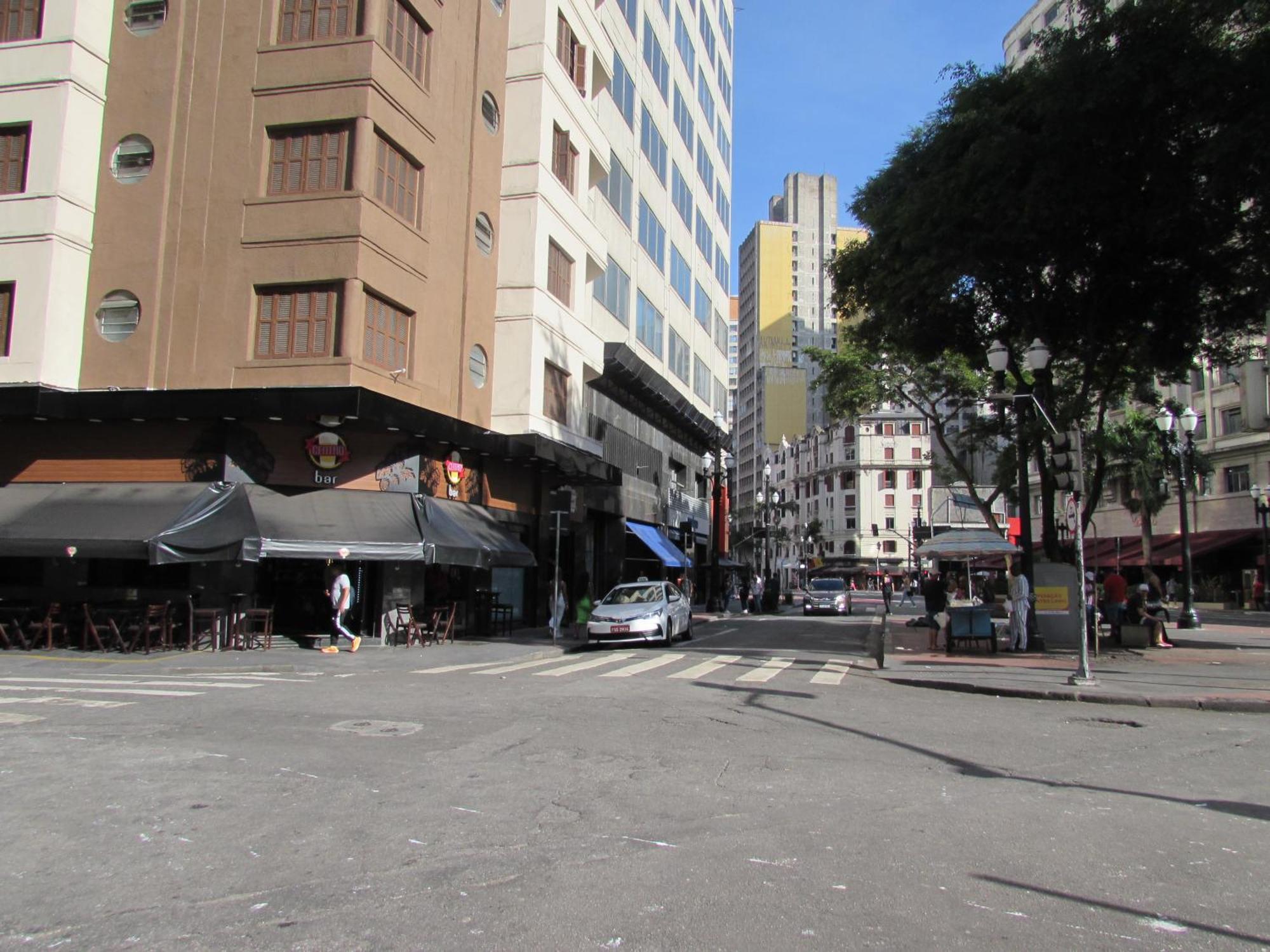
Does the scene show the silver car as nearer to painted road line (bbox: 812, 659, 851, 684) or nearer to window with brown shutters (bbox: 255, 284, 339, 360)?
painted road line (bbox: 812, 659, 851, 684)

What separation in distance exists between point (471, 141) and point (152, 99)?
7218 mm

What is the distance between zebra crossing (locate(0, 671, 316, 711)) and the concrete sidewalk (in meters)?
9.88

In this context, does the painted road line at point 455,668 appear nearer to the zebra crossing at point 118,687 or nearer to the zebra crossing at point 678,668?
the zebra crossing at point 678,668

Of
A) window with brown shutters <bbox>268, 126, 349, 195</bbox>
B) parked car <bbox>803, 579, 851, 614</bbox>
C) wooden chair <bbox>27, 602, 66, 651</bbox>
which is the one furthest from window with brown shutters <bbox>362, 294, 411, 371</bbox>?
parked car <bbox>803, 579, 851, 614</bbox>

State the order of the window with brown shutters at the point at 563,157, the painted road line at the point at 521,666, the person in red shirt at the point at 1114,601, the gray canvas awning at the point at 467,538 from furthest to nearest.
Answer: the window with brown shutters at the point at 563,157 → the person in red shirt at the point at 1114,601 → the gray canvas awning at the point at 467,538 → the painted road line at the point at 521,666

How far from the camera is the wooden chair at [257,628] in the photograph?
1788 cm

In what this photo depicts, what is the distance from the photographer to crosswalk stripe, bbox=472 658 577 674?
581 inches

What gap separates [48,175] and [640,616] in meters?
15.8

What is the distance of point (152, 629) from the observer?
55.0ft

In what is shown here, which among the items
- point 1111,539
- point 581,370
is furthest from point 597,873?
point 1111,539

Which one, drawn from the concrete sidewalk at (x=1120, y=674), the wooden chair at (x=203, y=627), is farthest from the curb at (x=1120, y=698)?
the wooden chair at (x=203, y=627)

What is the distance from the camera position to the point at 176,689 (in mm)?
11945

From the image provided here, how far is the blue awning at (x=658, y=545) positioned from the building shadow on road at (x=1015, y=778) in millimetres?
24226

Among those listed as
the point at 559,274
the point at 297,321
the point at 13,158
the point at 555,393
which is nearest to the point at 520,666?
the point at 297,321
